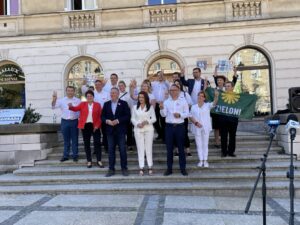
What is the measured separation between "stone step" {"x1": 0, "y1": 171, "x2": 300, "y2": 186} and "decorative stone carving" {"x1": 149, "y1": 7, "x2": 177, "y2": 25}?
9.05 m

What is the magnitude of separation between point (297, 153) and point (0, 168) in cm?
787

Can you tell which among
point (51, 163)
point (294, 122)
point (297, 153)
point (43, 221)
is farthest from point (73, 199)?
point (297, 153)

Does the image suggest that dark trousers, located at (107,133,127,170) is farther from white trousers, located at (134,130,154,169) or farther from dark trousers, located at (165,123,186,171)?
dark trousers, located at (165,123,186,171)

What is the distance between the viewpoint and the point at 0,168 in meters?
10.4

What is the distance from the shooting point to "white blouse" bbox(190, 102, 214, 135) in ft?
29.1

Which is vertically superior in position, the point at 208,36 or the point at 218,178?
the point at 208,36

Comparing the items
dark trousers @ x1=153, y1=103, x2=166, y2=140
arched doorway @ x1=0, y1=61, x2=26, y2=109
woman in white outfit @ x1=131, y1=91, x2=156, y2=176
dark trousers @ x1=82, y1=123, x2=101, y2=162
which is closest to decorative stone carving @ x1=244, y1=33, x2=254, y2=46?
dark trousers @ x1=153, y1=103, x2=166, y2=140

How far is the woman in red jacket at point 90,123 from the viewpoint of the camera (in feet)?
30.5

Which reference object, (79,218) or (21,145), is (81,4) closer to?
(21,145)

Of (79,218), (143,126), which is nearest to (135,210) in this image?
(79,218)

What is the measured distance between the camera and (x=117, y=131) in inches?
347

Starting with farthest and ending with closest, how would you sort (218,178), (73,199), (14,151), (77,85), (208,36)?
(77,85), (208,36), (14,151), (218,178), (73,199)

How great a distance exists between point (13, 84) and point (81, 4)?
4802mm

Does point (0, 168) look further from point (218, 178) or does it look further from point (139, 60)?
point (139, 60)
